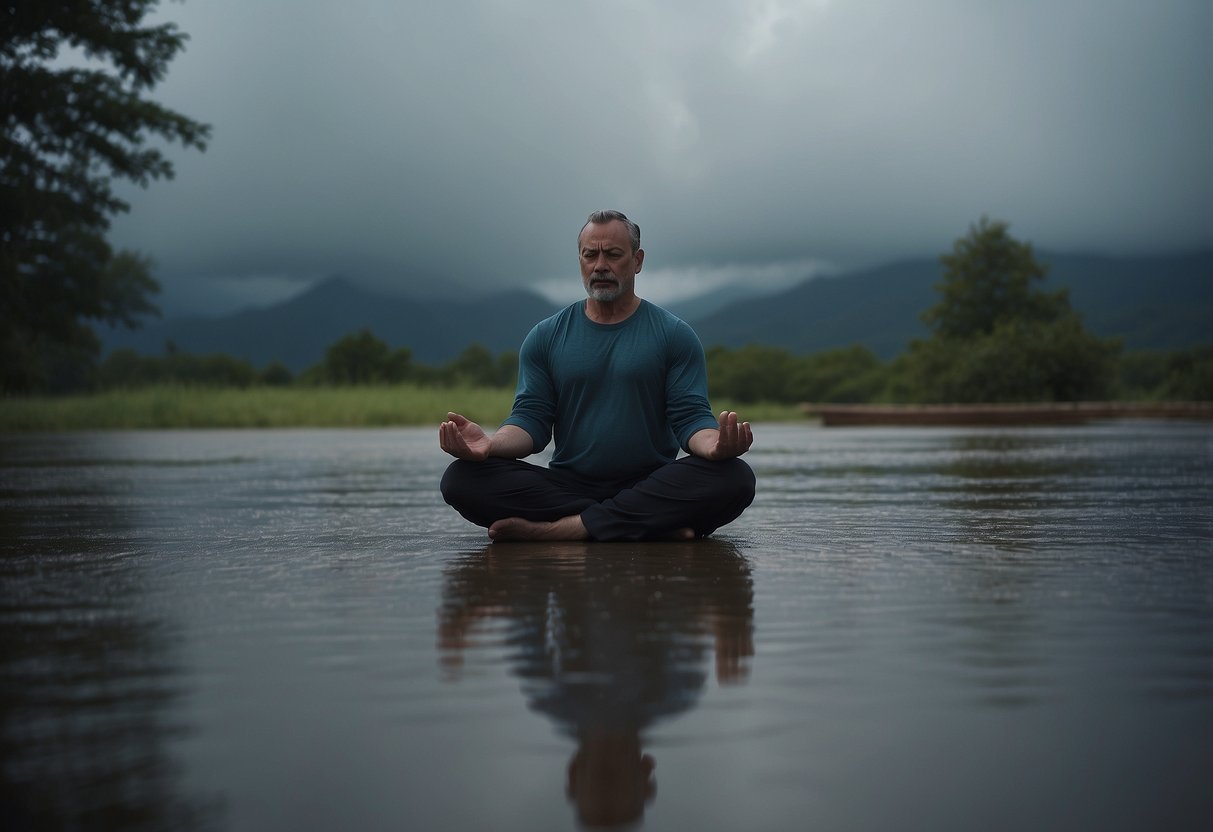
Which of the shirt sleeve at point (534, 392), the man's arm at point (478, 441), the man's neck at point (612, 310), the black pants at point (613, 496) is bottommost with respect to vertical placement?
the black pants at point (613, 496)

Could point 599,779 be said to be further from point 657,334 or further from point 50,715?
point 657,334

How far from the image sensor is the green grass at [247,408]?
22.6 meters

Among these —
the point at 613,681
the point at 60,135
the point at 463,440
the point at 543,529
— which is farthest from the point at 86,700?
the point at 60,135

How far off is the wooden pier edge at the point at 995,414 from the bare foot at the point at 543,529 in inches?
780

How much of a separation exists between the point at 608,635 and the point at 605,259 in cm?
201

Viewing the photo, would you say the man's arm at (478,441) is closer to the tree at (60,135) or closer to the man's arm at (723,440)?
the man's arm at (723,440)

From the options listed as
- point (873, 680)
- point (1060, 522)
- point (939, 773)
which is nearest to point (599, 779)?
point (939, 773)

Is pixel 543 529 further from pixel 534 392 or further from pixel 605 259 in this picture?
pixel 605 259

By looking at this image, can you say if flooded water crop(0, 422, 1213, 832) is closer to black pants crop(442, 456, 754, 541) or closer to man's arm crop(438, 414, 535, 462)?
black pants crop(442, 456, 754, 541)

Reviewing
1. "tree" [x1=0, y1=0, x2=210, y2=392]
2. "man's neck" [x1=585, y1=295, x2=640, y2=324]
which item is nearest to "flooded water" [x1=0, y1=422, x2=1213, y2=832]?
"man's neck" [x1=585, y1=295, x2=640, y2=324]

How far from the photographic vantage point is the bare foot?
4215mm

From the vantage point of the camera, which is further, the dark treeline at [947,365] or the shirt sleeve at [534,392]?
the dark treeline at [947,365]

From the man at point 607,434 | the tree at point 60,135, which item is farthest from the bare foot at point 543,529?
the tree at point 60,135

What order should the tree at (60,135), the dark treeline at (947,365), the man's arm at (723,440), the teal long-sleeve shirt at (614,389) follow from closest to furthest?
the man's arm at (723,440) → the teal long-sleeve shirt at (614,389) → the tree at (60,135) → the dark treeline at (947,365)
